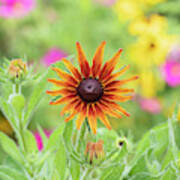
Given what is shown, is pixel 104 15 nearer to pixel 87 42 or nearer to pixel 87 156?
pixel 87 42

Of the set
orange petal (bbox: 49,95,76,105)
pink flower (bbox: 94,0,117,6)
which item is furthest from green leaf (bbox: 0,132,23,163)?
pink flower (bbox: 94,0,117,6)

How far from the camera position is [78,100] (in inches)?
18.6

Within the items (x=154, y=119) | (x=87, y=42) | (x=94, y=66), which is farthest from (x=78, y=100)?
(x=87, y=42)

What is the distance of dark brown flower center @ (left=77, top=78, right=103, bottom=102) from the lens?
468mm

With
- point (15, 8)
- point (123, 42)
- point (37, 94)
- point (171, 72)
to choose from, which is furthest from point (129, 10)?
point (37, 94)

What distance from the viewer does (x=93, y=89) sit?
468 millimetres

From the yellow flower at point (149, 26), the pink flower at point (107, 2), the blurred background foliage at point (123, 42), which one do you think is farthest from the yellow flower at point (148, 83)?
the pink flower at point (107, 2)

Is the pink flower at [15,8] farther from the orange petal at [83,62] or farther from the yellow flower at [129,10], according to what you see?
the orange petal at [83,62]

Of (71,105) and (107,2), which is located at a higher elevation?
(107,2)

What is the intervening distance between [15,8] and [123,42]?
0.47 meters

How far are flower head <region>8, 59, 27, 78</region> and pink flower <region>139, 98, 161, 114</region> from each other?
0.88 meters

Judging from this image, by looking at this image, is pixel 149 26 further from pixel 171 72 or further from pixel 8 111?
pixel 8 111

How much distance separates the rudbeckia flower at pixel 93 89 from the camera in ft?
1.49

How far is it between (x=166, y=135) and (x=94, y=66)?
19 centimetres
